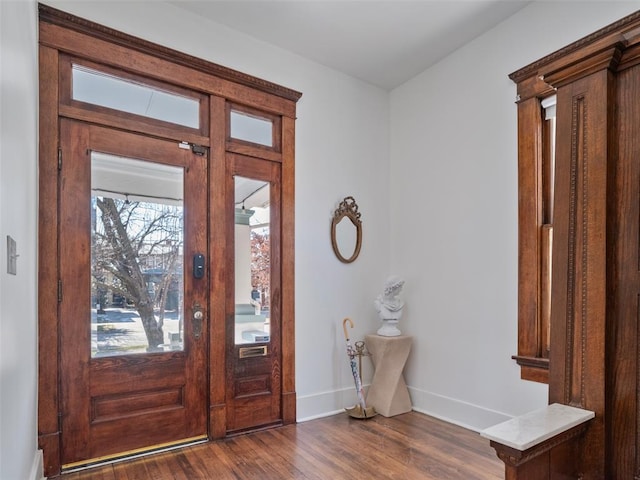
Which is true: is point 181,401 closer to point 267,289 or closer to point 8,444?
point 267,289

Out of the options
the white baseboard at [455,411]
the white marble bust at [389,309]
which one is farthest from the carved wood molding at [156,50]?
the white baseboard at [455,411]

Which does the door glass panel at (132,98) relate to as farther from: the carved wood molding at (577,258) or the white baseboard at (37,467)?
the carved wood molding at (577,258)

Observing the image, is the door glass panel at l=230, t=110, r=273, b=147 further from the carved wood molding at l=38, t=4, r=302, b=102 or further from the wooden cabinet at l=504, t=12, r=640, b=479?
the wooden cabinet at l=504, t=12, r=640, b=479

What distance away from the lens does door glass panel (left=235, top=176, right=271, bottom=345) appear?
10.9 feet

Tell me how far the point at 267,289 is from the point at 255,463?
128 centimetres

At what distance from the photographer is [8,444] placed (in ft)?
4.85

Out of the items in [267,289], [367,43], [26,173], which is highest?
[367,43]

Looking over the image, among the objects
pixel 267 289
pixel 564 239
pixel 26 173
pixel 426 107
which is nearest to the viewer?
pixel 564 239

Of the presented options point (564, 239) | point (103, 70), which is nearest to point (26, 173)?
point (103, 70)

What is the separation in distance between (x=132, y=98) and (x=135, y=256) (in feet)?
3.61

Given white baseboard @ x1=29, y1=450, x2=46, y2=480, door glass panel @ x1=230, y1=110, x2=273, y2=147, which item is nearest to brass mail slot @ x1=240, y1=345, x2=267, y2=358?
white baseboard @ x1=29, y1=450, x2=46, y2=480

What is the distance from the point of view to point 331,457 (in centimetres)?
277

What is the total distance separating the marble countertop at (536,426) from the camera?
143 centimetres

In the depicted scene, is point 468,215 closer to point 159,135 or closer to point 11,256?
point 159,135
